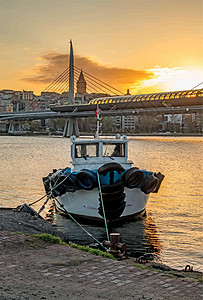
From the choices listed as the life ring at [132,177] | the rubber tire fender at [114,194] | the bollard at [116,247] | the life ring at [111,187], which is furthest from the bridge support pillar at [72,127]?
the bollard at [116,247]

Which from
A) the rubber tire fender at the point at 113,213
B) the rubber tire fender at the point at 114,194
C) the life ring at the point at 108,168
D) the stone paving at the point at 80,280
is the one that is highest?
the life ring at the point at 108,168

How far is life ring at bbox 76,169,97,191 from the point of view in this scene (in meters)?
15.4

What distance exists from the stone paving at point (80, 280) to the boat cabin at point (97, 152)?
28.6ft

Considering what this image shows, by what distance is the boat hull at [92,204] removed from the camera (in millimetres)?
15945

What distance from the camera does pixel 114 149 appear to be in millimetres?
18062

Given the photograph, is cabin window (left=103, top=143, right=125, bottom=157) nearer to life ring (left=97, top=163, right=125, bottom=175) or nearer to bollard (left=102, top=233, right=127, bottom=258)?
life ring (left=97, top=163, right=125, bottom=175)

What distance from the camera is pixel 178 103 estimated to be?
96.1 m

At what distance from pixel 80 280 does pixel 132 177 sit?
29.4ft

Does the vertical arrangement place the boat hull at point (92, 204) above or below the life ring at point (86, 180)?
below

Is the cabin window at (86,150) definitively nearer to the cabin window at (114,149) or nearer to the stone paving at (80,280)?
the cabin window at (114,149)

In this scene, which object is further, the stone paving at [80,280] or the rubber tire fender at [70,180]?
the rubber tire fender at [70,180]

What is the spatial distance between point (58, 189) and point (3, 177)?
1862 cm

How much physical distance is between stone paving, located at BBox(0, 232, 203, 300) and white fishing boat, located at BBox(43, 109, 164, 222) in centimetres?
623

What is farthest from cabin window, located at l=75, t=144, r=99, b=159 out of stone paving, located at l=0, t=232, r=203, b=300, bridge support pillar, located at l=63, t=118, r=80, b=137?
bridge support pillar, located at l=63, t=118, r=80, b=137
